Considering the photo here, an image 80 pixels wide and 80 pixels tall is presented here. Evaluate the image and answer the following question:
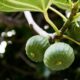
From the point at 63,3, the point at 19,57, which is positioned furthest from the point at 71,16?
the point at 19,57

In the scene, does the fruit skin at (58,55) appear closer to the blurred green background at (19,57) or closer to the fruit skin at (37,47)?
the fruit skin at (37,47)

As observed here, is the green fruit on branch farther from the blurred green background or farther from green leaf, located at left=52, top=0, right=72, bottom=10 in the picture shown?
the blurred green background

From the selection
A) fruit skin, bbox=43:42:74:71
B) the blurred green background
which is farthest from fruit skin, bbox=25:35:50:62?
the blurred green background

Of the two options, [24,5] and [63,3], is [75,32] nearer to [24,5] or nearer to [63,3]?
[63,3]

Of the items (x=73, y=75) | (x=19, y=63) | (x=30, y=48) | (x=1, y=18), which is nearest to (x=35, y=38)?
(x=30, y=48)

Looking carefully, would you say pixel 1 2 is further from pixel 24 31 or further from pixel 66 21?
pixel 24 31

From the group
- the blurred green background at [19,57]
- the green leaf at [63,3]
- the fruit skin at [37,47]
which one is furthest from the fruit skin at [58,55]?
the blurred green background at [19,57]
